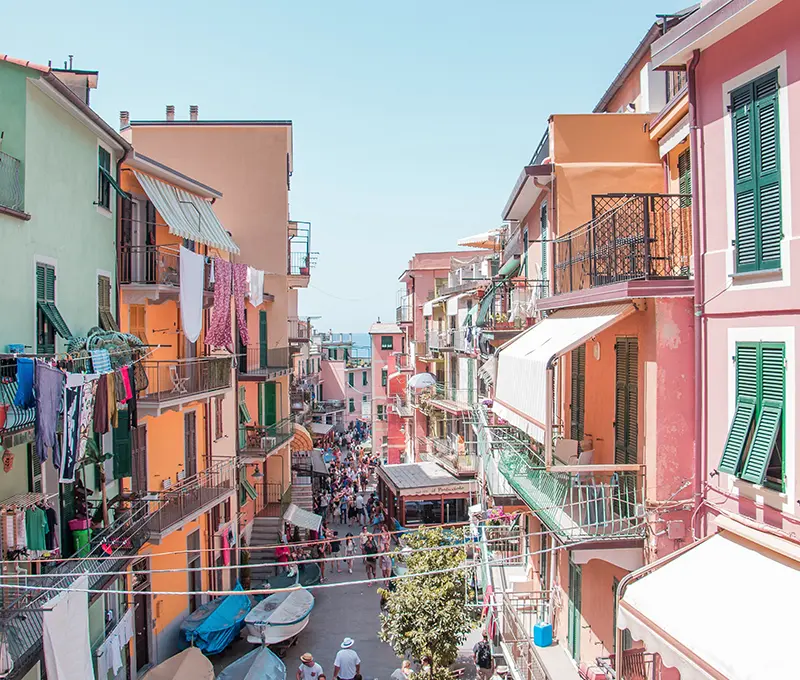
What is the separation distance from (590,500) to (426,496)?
2170 centimetres

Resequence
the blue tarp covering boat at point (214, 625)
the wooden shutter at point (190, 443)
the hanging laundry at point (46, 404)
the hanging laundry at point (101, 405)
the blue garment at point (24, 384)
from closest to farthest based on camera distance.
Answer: the blue garment at point (24, 384) → the hanging laundry at point (46, 404) → the hanging laundry at point (101, 405) → the blue tarp covering boat at point (214, 625) → the wooden shutter at point (190, 443)

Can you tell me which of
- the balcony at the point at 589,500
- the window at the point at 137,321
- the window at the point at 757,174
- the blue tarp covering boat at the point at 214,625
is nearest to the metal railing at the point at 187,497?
the blue tarp covering boat at the point at 214,625

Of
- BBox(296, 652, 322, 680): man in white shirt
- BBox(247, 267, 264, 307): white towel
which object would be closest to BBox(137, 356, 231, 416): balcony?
BBox(247, 267, 264, 307): white towel

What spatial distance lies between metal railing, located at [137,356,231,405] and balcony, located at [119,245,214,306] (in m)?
1.60

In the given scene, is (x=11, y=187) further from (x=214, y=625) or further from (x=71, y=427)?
(x=214, y=625)

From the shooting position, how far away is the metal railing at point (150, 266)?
1645 centimetres

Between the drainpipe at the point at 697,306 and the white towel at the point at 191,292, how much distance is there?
428 inches

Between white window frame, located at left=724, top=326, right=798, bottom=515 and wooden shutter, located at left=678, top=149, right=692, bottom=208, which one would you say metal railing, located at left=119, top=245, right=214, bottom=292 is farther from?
white window frame, located at left=724, top=326, right=798, bottom=515

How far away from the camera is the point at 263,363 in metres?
29.1

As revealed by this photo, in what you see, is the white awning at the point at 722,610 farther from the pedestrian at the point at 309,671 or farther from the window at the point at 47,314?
the window at the point at 47,314

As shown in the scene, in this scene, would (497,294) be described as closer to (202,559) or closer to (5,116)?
(202,559)

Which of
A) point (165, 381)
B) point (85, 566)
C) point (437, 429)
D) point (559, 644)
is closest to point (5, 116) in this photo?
point (85, 566)

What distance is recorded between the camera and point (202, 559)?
21.7 m

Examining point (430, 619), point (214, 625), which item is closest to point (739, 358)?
point (430, 619)
